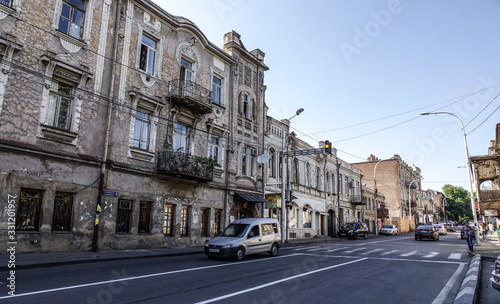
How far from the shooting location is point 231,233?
14.9m

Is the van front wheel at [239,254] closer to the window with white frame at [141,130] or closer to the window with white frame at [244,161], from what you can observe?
the window with white frame at [141,130]

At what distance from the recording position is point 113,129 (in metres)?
15.9

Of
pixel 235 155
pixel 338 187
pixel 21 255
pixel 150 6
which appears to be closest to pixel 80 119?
pixel 21 255

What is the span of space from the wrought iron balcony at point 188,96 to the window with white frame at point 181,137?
4.28 feet

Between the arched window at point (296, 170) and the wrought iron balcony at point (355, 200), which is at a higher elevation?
the arched window at point (296, 170)

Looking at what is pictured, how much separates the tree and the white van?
11041 cm

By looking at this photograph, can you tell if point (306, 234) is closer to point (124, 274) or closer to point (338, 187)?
point (338, 187)

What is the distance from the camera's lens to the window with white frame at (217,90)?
2298 cm

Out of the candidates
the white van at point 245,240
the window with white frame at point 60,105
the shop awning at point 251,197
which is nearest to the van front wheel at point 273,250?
the white van at point 245,240

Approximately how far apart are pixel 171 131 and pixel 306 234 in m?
18.3

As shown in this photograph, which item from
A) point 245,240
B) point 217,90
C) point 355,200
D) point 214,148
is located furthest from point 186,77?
point 355,200

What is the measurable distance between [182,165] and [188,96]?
395cm

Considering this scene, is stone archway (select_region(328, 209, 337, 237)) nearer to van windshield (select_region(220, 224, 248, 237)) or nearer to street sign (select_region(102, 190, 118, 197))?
van windshield (select_region(220, 224, 248, 237))

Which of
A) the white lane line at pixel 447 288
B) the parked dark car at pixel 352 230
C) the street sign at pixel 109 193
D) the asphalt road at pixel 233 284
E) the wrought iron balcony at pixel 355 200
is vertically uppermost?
the wrought iron balcony at pixel 355 200
